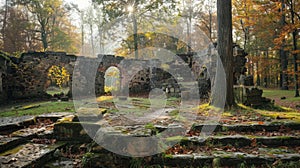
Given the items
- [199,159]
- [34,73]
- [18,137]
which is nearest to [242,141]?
[199,159]

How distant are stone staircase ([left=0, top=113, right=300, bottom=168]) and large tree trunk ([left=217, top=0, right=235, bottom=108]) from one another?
2290mm

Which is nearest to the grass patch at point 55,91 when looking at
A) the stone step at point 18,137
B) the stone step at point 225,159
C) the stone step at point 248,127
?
the stone step at point 18,137

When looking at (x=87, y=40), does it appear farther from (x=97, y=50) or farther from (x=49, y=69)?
(x=49, y=69)

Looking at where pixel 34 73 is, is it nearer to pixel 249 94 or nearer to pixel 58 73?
pixel 58 73

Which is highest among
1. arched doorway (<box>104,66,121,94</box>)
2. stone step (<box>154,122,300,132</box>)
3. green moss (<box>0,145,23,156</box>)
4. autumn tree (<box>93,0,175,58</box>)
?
autumn tree (<box>93,0,175,58</box>)

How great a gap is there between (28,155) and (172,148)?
7.72 ft

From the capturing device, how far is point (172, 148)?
367 centimetres

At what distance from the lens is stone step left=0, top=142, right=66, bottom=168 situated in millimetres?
2799

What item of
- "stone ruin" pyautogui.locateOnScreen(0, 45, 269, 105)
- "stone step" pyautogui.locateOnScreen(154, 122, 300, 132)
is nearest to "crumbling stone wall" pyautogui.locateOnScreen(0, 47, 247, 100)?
"stone ruin" pyautogui.locateOnScreen(0, 45, 269, 105)

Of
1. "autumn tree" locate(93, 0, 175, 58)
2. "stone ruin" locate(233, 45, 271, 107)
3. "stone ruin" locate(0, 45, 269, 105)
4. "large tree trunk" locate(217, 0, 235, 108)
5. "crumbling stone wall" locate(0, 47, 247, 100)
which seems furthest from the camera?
"autumn tree" locate(93, 0, 175, 58)

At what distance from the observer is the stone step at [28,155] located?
9.18ft

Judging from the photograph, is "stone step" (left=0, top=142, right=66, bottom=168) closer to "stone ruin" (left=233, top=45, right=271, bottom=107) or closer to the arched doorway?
→ "stone ruin" (left=233, top=45, right=271, bottom=107)

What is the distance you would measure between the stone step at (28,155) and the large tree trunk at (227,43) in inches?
203

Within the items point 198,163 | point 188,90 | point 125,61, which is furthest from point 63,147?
point 125,61
